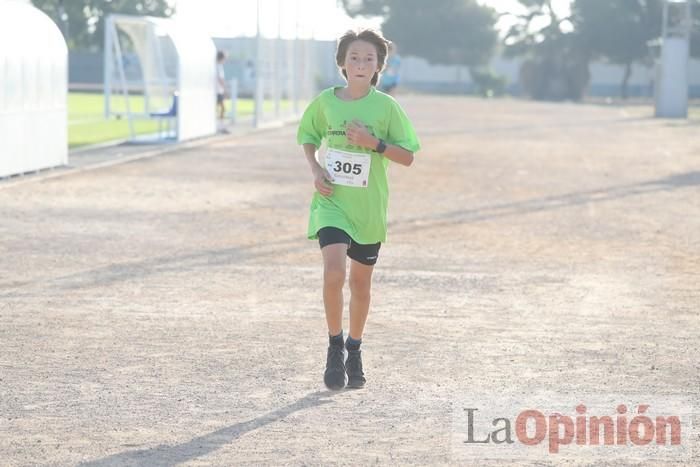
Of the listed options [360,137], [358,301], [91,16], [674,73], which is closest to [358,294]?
[358,301]

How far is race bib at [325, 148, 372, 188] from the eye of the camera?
7566 mm

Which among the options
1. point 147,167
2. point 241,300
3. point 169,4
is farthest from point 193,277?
point 169,4

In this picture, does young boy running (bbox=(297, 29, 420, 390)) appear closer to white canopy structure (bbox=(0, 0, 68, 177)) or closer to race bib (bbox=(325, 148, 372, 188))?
race bib (bbox=(325, 148, 372, 188))

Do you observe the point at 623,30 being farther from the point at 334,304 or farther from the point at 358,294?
the point at 334,304

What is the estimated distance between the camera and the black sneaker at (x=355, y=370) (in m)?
7.61

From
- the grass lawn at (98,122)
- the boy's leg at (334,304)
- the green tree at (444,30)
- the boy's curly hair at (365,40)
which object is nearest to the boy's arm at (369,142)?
the boy's curly hair at (365,40)

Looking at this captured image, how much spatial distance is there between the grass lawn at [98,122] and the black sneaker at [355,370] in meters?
21.7

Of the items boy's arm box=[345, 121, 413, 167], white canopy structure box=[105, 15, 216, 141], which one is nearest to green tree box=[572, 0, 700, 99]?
white canopy structure box=[105, 15, 216, 141]

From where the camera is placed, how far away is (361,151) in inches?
299

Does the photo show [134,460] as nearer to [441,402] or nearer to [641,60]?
[441,402]

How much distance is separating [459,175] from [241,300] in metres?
13.1

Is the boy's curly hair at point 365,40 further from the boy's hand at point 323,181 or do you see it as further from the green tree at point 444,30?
the green tree at point 444,30

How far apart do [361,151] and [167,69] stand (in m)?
25.6

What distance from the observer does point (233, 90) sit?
41.7m
